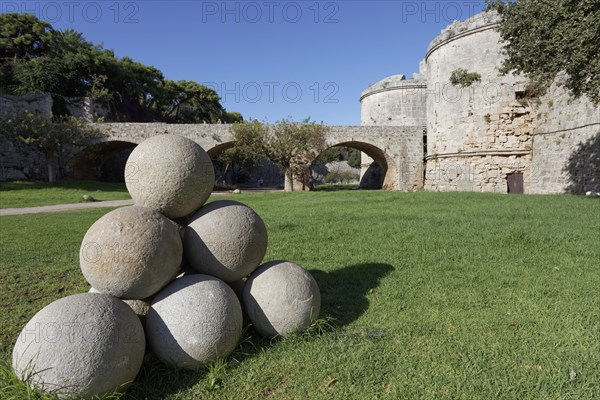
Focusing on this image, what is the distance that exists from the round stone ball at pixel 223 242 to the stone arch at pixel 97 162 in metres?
25.2

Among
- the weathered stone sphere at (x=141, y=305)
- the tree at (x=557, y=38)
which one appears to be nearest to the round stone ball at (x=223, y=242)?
the weathered stone sphere at (x=141, y=305)

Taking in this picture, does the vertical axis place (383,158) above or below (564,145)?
above

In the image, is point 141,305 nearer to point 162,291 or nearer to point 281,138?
point 162,291

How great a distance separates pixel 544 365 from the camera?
112 inches

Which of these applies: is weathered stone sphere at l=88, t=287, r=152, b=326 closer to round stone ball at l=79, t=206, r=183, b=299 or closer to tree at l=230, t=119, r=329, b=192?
round stone ball at l=79, t=206, r=183, b=299

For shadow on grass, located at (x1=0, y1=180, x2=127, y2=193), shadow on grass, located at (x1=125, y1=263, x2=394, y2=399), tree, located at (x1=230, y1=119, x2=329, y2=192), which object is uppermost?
Answer: tree, located at (x1=230, y1=119, x2=329, y2=192)

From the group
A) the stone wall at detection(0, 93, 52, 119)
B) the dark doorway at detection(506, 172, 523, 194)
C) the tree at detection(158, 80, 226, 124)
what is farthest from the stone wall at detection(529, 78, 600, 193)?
the tree at detection(158, 80, 226, 124)

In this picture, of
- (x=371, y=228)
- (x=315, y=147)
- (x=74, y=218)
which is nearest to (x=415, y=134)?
(x=315, y=147)

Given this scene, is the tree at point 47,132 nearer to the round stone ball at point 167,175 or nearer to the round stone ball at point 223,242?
the round stone ball at point 167,175

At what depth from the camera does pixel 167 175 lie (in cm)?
339

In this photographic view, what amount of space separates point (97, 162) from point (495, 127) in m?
28.1

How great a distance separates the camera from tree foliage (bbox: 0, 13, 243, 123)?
92.1 feet

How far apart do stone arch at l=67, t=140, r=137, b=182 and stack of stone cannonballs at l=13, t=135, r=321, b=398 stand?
25089 millimetres

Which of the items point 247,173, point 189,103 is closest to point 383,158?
point 247,173
